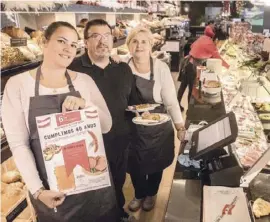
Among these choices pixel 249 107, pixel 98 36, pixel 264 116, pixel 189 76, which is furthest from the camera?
pixel 189 76

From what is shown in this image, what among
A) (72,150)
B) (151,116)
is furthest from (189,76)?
(72,150)

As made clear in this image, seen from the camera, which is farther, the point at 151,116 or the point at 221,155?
the point at 151,116

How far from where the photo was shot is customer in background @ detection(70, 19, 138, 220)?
1.98 meters

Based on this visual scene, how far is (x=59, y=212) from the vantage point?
5.40ft

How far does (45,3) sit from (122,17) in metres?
5.06

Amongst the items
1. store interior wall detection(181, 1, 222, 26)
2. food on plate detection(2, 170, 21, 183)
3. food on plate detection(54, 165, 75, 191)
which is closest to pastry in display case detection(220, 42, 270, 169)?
food on plate detection(54, 165, 75, 191)

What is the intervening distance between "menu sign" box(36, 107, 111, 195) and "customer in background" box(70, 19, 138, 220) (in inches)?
20.9

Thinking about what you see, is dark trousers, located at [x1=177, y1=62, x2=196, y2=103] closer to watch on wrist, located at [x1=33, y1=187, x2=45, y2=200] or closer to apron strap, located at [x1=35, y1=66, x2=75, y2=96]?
apron strap, located at [x1=35, y1=66, x2=75, y2=96]

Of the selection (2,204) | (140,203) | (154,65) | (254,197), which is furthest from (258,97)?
(2,204)

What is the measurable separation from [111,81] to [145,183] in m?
1.21

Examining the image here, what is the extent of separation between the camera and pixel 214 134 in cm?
158

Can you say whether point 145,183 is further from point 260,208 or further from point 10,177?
point 260,208

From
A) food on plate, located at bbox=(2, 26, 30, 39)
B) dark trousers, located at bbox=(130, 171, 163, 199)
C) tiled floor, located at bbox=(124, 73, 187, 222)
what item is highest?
food on plate, located at bbox=(2, 26, 30, 39)

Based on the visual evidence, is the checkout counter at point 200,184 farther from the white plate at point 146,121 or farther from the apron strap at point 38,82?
the apron strap at point 38,82
